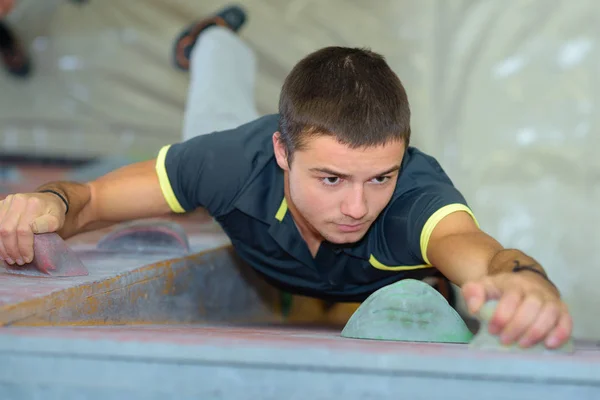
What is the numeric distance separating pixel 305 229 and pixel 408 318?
0.43 m

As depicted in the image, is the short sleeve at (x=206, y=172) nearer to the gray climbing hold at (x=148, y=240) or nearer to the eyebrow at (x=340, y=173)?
the gray climbing hold at (x=148, y=240)

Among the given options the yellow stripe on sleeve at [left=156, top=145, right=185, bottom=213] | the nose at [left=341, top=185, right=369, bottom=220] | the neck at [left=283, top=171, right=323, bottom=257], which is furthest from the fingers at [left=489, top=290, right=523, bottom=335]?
the yellow stripe on sleeve at [left=156, top=145, right=185, bottom=213]

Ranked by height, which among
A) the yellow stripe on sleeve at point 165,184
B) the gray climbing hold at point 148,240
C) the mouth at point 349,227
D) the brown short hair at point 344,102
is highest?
the brown short hair at point 344,102

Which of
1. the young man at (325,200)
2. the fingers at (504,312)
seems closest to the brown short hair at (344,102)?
the young man at (325,200)

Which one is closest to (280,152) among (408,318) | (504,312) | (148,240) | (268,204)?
(268,204)

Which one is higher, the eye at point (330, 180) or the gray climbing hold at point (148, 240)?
the eye at point (330, 180)

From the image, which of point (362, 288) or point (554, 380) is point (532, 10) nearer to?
point (362, 288)

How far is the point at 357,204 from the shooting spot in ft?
2.74

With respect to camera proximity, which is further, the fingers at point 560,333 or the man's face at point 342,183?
the man's face at point 342,183

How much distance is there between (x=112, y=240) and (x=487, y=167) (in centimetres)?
119

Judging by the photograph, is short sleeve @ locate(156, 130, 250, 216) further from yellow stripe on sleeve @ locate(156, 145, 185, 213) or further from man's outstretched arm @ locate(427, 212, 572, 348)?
man's outstretched arm @ locate(427, 212, 572, 348)

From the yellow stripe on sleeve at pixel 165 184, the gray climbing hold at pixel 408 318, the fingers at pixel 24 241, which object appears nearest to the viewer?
the gray climbing hold at pixel 408 318

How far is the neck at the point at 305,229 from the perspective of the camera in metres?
1.05

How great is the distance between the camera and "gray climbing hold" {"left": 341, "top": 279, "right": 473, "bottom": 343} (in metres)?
0.63
